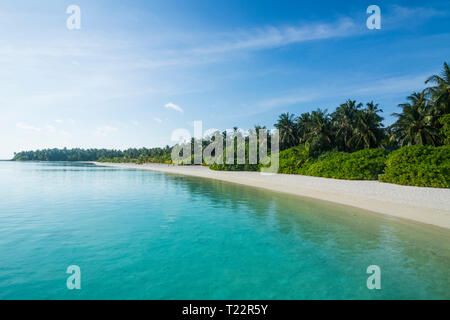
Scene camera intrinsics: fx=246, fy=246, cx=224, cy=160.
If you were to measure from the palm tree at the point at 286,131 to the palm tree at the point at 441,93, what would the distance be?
22734mm

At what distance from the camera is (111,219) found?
1075 cm

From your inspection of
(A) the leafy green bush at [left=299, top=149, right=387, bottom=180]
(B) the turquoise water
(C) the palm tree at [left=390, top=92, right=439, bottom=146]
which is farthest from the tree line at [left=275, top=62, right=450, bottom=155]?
(B) the turquoise water

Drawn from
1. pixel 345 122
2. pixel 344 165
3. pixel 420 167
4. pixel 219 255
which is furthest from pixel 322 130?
pixel 219 255

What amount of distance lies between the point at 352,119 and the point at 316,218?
35.4 metres

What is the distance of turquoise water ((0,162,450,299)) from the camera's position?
4.95 meters

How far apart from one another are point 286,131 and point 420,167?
3282cm

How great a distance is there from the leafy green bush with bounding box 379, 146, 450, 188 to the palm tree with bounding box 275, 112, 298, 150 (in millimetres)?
28968

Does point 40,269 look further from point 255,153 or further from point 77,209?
point 255,153

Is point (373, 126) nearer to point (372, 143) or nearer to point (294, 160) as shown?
point (372, 143)

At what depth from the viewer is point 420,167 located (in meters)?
16.6

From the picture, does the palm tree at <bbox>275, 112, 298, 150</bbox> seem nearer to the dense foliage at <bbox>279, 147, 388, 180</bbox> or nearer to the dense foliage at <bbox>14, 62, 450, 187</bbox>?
the dense foliage at <bbox>14, 62, 450, 187</bbox>

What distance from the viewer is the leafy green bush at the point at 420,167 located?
15648 mm

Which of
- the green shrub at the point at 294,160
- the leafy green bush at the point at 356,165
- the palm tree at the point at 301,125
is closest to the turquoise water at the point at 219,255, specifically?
the leafy green bush at the point at 356,165

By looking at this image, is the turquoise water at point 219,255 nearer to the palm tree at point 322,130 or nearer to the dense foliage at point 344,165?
the dense foliage at point 344,165
